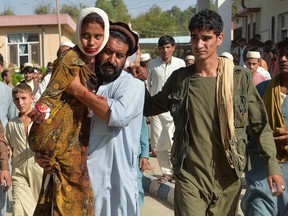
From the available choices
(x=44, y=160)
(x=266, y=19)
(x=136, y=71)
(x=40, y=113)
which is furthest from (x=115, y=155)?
(x=266, y=19)

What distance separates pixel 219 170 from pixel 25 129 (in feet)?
8.46

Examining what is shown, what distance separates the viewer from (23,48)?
35844 mm

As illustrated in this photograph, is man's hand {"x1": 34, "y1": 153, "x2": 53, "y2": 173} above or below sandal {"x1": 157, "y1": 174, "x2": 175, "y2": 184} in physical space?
above

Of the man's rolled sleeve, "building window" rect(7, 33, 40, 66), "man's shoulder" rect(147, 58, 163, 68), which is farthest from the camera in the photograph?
"building window" rect(7, 33, 40, 66)

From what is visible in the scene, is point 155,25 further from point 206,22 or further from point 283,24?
point 206,22

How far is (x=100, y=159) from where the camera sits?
12.2 ft

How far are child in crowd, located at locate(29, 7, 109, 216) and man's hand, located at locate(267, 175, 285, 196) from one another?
52.1 inches

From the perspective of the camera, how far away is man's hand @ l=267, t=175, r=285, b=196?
4.18 metres

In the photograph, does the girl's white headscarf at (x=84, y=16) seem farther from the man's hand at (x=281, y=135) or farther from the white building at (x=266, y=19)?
the white building at (x=266, y=19)

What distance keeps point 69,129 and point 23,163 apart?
2.70 metres

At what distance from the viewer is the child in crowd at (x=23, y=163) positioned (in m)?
5.91

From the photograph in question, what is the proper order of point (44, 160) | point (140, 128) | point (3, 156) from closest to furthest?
1. point (44, 160)
2. point (140, 128)
3. point (3, 156)

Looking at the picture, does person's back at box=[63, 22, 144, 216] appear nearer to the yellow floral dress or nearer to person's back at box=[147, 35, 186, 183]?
the yellow floral dress

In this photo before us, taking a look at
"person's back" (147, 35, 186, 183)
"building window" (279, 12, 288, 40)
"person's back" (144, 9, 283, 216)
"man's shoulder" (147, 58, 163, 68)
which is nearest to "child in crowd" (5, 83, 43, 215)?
"person's back" (144, 9, 283, 216)
